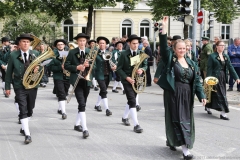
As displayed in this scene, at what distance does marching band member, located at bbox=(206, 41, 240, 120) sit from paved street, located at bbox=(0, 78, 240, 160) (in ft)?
1.05

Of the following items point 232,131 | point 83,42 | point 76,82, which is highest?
point 83,42

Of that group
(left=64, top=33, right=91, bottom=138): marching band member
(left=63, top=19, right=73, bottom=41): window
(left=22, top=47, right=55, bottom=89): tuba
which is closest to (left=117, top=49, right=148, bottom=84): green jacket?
(left=64, top=33, right=91, bottom=138): marching band member

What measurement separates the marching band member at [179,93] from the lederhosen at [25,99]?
2619mm

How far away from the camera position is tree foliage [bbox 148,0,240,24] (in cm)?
2362

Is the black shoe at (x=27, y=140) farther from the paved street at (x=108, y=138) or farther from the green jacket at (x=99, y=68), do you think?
the green jacket at (x=99, y=68)

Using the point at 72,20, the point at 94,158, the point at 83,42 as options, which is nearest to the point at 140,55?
the point at 83,42

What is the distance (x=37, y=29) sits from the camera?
34562 mm

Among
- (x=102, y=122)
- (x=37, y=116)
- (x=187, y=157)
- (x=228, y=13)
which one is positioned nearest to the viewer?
(x=187, y=157)

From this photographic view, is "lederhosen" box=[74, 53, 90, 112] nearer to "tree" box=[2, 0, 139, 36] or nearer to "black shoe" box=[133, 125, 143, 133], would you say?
"black shoe" box=[133, 125, 143, 133]

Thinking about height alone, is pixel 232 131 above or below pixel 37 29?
below

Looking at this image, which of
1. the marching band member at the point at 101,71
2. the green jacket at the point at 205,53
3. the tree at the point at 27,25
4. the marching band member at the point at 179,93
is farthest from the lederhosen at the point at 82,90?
the tree at the point at 27,25

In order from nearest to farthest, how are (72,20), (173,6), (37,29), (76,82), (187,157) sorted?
(187,157) < (76,82) < (173,6) < (37,29) < (72,20)

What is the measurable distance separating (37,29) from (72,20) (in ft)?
21.6

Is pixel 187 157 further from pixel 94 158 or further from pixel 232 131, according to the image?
pixel 232 131
